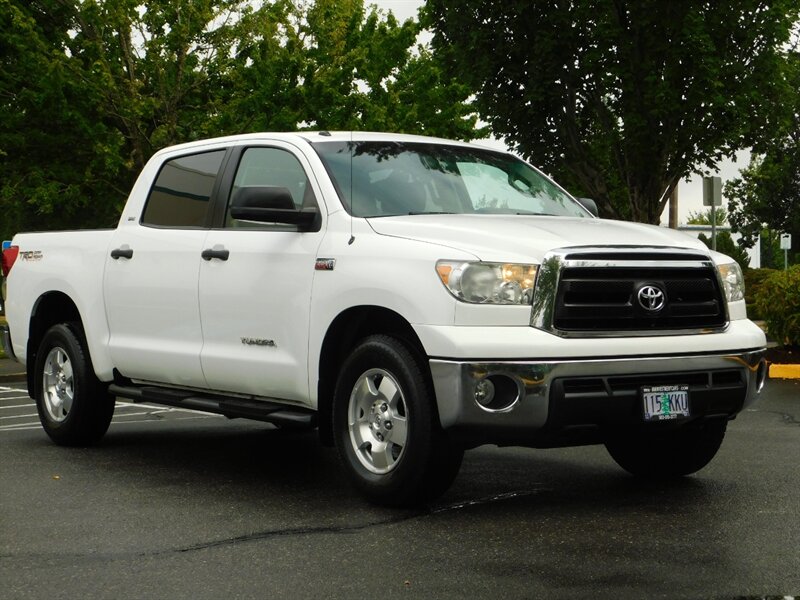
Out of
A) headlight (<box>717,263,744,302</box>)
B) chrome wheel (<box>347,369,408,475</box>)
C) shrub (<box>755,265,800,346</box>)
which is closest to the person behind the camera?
chrome wheel (<box>347,369,408,475</box>)

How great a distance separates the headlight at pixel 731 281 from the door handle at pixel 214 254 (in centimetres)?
281

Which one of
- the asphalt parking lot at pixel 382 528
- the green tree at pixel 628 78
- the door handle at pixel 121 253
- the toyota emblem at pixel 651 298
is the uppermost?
the green tree at pixel 628 78

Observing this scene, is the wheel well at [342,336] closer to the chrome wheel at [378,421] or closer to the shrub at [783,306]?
the chrome wheel at [378,421]

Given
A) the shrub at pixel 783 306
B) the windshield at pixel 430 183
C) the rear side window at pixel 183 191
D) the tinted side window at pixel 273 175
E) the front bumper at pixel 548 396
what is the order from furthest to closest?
the shrub at pixel 783 306, the rear side window at pixel 183 191, the tinted side window at pixel 273 175, the windshield at pixel 430 183, the front bumper at pixel 548 396

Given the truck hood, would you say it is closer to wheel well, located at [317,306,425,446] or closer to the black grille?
the black grille

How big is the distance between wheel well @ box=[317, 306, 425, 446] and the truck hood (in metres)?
0.44

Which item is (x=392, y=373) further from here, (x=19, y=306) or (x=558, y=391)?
(x=19, y=306)

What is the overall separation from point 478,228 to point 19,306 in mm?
4527

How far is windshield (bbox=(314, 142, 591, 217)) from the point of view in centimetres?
750

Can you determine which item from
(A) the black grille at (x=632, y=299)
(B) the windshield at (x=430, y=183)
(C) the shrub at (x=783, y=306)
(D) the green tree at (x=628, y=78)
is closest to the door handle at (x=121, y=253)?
(B) the windshield at (x=430, y=183)

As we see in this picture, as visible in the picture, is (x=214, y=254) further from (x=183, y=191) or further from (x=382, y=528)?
(x=382, y=528)

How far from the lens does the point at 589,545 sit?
5980 mm

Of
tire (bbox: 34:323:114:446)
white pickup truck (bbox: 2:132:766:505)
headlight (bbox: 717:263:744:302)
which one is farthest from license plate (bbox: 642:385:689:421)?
tire (bbox: 34:323:114:446)

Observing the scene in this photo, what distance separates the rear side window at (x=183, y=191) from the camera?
842 centimetres
